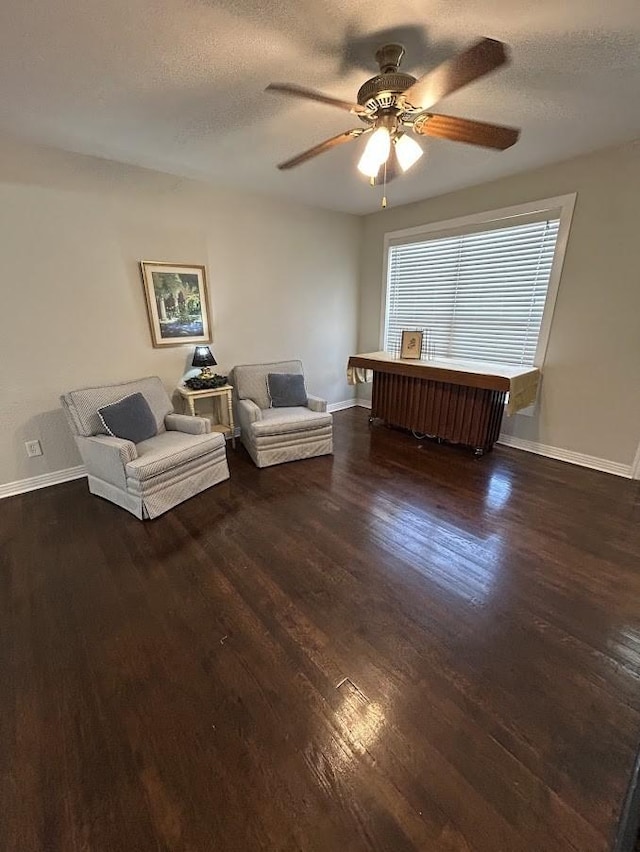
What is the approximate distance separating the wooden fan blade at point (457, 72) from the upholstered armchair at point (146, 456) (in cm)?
242

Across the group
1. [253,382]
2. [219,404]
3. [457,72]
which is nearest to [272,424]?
[253,382]

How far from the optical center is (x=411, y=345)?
3961mm

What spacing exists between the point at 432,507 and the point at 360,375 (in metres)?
2.09

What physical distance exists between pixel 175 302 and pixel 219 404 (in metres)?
1.07

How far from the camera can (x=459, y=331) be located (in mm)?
3990

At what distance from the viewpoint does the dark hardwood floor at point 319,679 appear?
41.3 inches

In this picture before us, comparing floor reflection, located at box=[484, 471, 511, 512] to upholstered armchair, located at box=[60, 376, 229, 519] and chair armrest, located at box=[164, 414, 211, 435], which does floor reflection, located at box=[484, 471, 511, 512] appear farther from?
chair armrest, located at box=[164, 414, 211, 435]

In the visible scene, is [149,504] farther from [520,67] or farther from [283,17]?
[520,67]

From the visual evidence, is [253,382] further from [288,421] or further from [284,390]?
[288,421]

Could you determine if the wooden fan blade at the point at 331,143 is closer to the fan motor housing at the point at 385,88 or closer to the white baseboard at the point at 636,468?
the fan motor housing at the point at 385,88

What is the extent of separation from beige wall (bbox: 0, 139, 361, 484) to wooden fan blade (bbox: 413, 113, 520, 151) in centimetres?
235

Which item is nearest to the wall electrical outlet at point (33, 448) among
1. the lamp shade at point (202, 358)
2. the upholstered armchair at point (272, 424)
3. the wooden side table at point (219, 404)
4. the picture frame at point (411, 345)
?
the wooden side table at point (219, 404)

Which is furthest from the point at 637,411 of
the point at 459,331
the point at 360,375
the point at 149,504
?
the point at 149,504

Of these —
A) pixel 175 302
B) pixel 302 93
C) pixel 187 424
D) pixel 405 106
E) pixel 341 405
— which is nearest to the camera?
pixel 302 93
